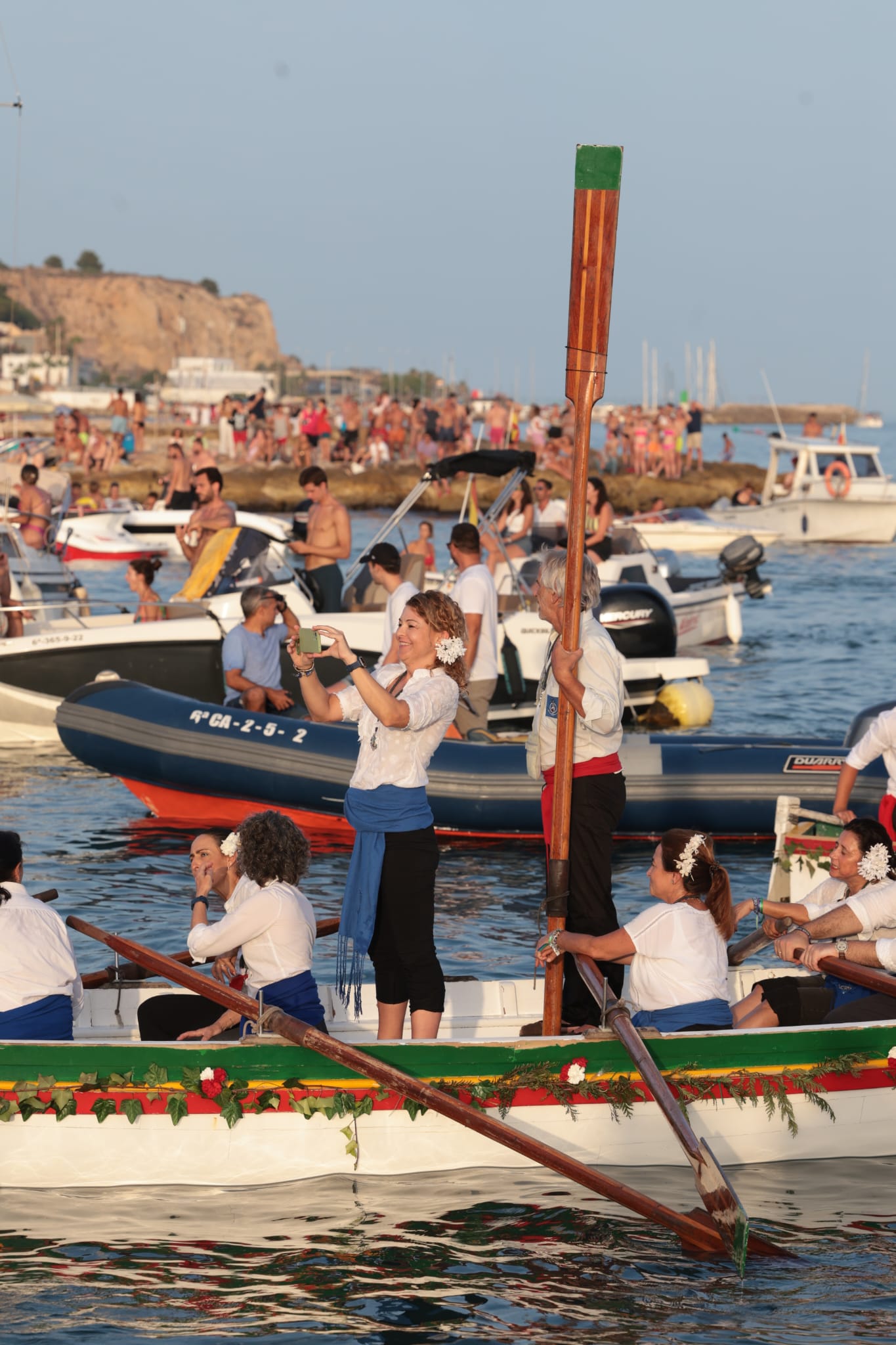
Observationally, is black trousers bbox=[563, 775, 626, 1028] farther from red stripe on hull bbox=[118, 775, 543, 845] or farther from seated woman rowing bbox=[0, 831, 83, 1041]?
red stripe on hull bbox=[118, 775, 543, 845]

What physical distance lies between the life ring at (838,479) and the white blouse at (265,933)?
96.1 feet

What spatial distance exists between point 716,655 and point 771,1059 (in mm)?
15754

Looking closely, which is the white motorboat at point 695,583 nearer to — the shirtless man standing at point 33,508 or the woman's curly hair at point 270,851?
the shirtless man standing at point 33,508

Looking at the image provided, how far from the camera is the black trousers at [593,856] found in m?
6.68

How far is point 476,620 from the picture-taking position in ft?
36.3

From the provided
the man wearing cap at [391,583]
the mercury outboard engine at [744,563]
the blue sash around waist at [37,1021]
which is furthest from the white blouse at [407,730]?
the mercury outboard engine at [744,563]

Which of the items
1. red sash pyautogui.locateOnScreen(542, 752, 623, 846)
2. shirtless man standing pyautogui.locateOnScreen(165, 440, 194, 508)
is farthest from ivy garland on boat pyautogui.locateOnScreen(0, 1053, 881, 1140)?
Answer: shirtless man standing pyautogui.locateOnScreen(165, 440, 194, 508)

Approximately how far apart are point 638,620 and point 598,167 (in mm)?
10216

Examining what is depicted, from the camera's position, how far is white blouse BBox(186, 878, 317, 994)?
612cm

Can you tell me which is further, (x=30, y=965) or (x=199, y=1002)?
(x=199, y=1002)

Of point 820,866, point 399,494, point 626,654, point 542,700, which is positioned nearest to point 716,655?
point 626,654

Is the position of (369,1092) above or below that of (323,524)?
below

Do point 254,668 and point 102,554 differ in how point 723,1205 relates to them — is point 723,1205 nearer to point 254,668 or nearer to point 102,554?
point 254,668

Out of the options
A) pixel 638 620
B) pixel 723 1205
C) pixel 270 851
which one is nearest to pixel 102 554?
pixel 638 620
